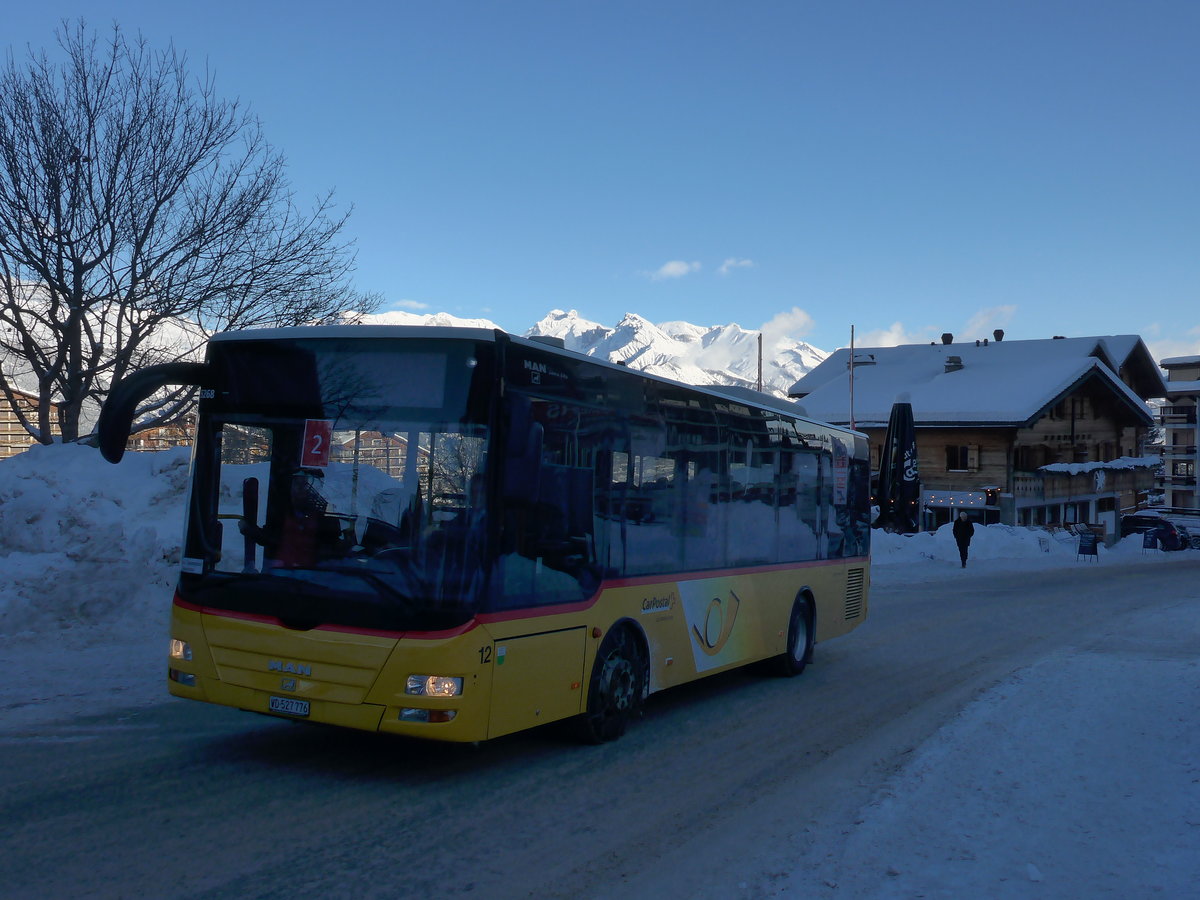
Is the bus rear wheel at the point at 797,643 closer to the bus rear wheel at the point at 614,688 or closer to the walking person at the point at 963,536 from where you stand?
the bus rear wheel at the point at 614,688

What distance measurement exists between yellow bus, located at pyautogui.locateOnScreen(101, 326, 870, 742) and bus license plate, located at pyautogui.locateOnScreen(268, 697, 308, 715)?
14 mm

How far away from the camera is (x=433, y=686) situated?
6.44 meters

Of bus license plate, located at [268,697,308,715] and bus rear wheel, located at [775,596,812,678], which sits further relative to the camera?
bus rear wheel, located at [775,596,812,678]

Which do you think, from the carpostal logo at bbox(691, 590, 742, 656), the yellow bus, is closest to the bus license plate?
the yellow bus

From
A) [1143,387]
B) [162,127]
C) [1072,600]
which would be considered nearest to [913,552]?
[1072,600]

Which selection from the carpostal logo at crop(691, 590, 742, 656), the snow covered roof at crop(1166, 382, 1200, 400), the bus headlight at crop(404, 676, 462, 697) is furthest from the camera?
the snow covered roof at crop(1166, 382, 1200, 400)

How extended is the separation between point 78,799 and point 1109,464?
5933 cm

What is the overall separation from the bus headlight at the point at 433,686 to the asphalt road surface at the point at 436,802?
682mm

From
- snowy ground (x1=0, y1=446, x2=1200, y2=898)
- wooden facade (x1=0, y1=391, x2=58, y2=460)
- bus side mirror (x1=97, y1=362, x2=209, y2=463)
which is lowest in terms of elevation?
snowy ground (x1=0, y1=446, x2=1200, y2=898)

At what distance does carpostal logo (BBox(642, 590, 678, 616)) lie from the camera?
8.48 metres

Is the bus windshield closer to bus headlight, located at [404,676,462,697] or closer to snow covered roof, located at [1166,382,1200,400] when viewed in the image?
bus headlight, located at [404,676,462,697]

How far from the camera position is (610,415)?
8.05 m

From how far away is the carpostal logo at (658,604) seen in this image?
8484mm

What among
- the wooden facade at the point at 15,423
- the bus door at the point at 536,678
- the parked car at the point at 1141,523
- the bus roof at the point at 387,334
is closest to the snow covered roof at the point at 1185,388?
the parked car at the point at 1141,523
